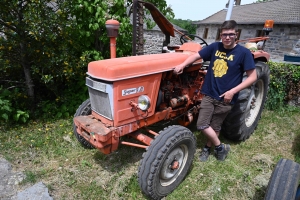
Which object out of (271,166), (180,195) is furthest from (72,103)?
(271,166)

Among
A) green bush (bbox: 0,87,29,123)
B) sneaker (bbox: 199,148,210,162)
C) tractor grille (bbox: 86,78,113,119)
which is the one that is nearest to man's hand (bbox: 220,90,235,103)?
sneaker (bbox: 199,148,210,162)

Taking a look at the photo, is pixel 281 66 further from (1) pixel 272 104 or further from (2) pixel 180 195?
(2) pixel 180 195

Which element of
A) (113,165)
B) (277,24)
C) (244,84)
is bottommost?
(113,165)

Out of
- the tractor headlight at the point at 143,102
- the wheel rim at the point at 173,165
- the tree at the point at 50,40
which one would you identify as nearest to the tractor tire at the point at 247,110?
the wheel rim at the point at 173,165

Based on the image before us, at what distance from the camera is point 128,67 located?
2131 mm

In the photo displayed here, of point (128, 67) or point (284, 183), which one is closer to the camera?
point (284, 183)

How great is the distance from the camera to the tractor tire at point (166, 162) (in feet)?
6.76

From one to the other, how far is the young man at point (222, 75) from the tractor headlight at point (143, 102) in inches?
20.8

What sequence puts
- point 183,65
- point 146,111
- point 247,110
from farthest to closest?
point 247,110 → point 183,65 → point 146,111

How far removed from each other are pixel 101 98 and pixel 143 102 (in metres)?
0.42

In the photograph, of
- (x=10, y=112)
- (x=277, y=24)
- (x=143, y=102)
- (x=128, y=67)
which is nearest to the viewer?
(x=128, y=67)

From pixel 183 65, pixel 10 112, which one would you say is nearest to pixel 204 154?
pixel 183 65

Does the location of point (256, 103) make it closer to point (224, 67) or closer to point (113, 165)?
point (224, 67)

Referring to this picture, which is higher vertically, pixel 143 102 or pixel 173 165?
pixel 143 102
